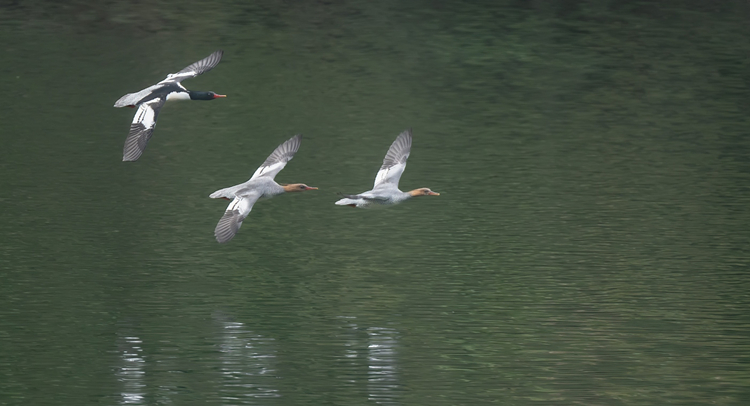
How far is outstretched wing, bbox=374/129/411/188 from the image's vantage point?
24.7 meters

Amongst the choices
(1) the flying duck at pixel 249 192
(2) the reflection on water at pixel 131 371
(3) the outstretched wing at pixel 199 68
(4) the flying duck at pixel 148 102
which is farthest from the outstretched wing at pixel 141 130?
(2) the reflection on water at pixel 131 371

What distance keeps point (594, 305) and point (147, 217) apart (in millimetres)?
9658

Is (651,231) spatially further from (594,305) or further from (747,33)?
(747,33)

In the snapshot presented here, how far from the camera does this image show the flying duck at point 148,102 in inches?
901

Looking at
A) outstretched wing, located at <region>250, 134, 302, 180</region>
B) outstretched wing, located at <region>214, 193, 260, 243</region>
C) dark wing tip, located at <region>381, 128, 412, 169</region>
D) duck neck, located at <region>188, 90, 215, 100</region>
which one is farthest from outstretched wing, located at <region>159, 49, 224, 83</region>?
dark wing tip, located at <region>381, 128, 412, 169</region>

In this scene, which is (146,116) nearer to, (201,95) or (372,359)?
(201,95)

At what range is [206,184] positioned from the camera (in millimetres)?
30906

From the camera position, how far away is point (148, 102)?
24234 millimetres

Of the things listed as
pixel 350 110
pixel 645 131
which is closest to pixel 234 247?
pixel 350 110

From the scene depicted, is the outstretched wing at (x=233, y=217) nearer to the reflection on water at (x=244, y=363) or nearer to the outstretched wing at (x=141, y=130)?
the reflection on water at (x=244, y=363)

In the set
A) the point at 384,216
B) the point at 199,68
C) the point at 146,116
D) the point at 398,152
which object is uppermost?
the point at 199,68

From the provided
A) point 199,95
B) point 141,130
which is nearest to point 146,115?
point 141,130

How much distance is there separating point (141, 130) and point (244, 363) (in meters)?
4.64

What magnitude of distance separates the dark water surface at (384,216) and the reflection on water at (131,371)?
0.19 feet
